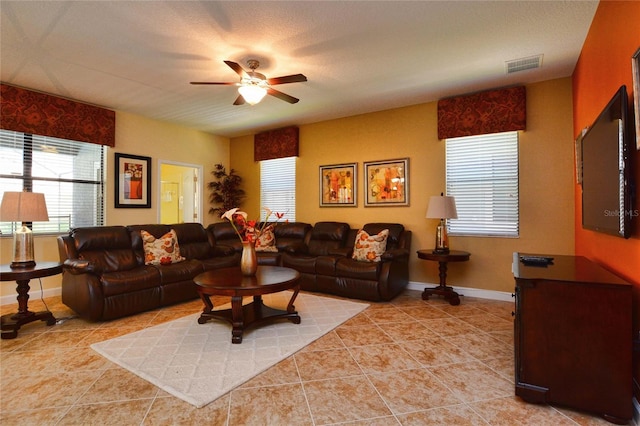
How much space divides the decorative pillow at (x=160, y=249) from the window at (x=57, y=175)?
1314mm

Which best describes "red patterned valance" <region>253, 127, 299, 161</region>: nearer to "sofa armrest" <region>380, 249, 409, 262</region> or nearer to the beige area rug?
"sofa armrest" <region>380, 249, 409, 262</region>

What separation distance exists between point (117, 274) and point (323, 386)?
8.64 feet

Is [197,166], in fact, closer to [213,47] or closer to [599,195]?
[213,47]

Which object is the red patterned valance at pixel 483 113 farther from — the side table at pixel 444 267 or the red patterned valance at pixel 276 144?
the red patterned valance at pixel 276 144

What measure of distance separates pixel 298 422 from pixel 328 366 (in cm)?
63

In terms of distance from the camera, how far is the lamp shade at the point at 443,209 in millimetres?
3826

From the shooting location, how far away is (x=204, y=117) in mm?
5242

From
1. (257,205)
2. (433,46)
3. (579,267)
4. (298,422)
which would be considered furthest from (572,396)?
(257,205)

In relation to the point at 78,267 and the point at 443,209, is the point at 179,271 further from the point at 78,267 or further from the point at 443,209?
the point at 443,209

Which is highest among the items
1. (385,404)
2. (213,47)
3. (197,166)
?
(213,47)

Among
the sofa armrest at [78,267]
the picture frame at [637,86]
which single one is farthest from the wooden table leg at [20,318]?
the picture frame at [637,86]

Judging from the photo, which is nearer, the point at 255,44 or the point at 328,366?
the point at 328,366

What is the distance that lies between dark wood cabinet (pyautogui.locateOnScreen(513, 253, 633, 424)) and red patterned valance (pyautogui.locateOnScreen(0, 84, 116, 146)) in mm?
5487

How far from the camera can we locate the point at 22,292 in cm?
301
